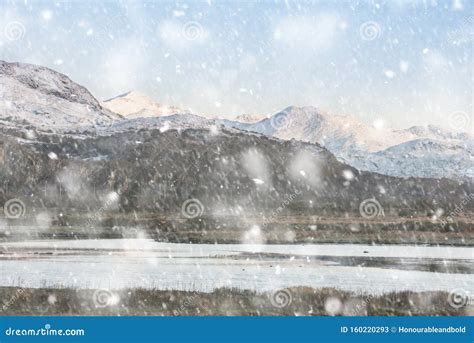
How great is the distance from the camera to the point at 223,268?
49.8 m

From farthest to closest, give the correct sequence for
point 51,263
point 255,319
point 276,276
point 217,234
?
point 217,234, point 51,263, point 276,276, point 255,319

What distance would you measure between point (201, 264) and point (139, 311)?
21777 mm

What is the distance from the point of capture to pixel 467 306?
112ft

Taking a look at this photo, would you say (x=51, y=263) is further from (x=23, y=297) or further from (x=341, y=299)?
(x=341, y=299)

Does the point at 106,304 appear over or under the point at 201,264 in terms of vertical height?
under

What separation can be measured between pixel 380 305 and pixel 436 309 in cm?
256

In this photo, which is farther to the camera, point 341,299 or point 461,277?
point 461,277

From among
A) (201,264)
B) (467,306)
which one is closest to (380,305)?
(467,306)

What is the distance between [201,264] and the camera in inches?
2082

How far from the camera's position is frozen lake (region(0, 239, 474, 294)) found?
40.3m

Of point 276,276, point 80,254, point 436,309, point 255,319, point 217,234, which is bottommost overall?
point 255,319

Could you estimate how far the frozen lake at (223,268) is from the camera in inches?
1587

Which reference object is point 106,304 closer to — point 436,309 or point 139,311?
point 139,311

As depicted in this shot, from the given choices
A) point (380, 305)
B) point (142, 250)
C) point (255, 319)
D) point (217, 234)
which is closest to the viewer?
point (255, 319)
